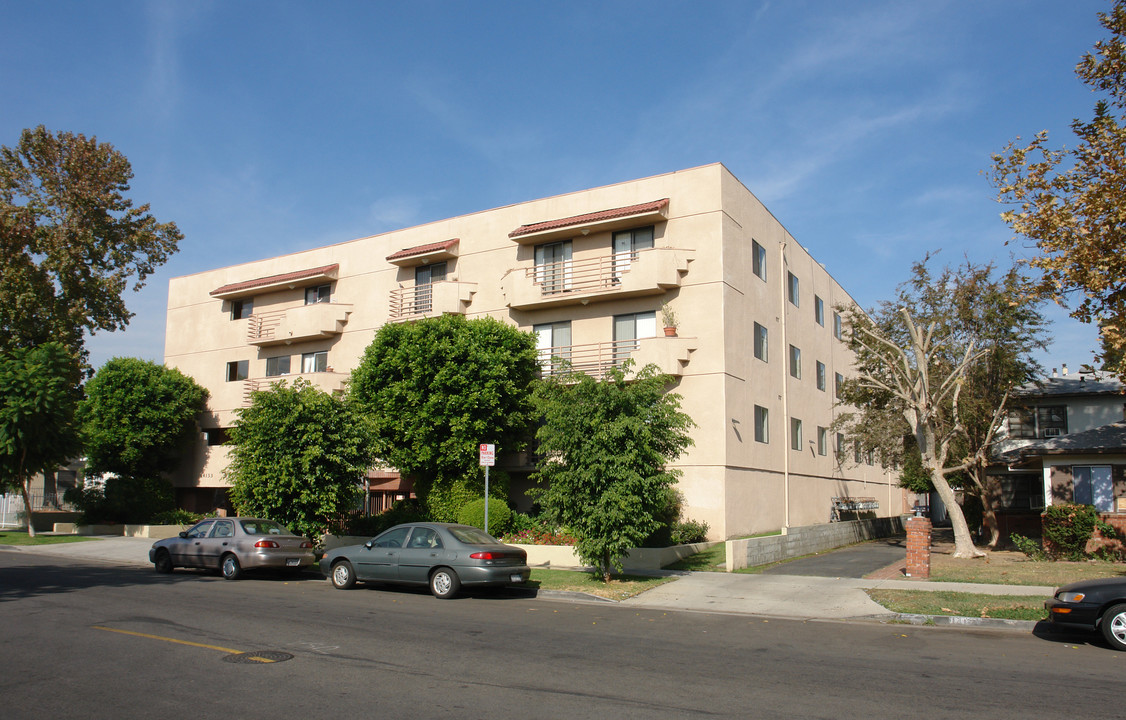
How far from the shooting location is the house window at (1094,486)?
21969 millimetres

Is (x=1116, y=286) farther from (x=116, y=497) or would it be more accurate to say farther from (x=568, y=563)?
(x=116, y=497)

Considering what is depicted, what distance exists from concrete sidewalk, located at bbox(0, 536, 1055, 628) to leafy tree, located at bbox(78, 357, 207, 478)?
2481 cm

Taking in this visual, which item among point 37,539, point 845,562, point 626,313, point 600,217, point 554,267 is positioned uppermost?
point 600,217

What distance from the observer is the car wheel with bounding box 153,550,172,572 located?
19047 millimetres

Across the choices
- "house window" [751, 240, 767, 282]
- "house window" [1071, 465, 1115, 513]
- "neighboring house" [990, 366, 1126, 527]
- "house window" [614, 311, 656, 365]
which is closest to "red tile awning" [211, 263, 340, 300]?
"house window" [614, 311, 656, 365]

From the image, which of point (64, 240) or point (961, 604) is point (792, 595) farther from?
point (64, 240)

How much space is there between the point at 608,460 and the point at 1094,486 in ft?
51.9

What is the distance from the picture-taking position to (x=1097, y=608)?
402 inches

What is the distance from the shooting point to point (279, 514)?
21.1 m

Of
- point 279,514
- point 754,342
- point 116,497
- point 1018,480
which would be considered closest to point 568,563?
point 279,514

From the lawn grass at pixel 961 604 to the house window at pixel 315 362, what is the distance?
24748 millimetres

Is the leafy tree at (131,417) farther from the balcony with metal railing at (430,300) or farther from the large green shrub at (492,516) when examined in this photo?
the large green shrub at (492,516)

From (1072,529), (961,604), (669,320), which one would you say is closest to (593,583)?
(961,604)

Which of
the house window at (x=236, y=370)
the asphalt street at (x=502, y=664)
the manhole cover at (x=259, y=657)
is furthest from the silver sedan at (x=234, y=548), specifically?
the house window at (x=236, y=370)
